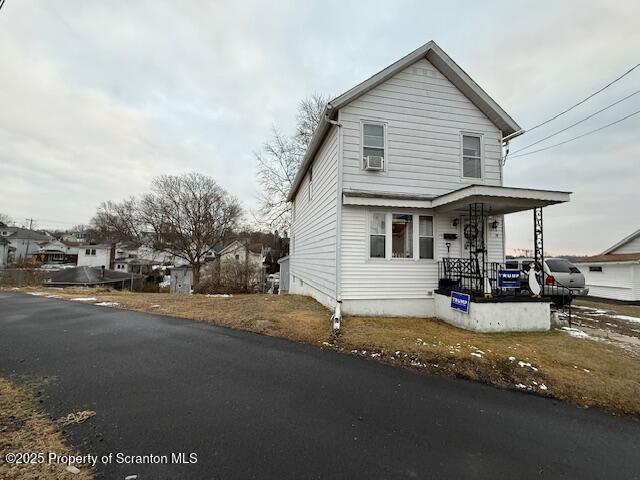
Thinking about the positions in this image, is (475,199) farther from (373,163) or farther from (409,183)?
(373,163)

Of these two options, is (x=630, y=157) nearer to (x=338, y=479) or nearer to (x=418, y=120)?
(x=418, y=120)

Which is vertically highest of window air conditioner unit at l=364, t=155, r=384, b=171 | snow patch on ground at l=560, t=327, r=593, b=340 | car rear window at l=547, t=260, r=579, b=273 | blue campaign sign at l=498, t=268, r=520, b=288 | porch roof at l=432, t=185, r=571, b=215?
window air conditioner unit at l=364, t=155, r=384, b=171

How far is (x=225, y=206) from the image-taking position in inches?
1406

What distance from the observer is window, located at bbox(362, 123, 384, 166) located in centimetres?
862

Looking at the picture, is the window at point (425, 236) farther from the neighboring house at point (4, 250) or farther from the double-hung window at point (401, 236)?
the neighboring house at point (4, 250)

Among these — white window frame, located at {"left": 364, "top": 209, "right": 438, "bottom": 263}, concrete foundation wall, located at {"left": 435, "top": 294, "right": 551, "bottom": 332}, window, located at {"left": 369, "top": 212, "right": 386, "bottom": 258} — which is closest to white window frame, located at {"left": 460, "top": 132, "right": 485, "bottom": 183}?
white window frame, located at {"left": 364, "top": 209, "right": 438, "bottom": 263}

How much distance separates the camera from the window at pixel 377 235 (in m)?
8.37

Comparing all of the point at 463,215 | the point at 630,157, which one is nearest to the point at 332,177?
the point at 463,215

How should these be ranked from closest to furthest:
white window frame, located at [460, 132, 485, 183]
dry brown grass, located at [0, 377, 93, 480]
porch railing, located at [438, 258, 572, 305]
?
1. dry brown grass, located at [0, 377, 93, 480]
2. porch railing, located at [438, 258, 572, 305]
3. white window frame, located at [460, 132, 485, 183]

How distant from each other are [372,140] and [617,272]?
21.3m

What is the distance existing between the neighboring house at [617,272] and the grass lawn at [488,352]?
17048 millimetres

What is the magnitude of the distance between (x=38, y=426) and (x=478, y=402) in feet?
16.4

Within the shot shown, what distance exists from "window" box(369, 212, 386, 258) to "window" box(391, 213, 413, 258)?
1.05 feet

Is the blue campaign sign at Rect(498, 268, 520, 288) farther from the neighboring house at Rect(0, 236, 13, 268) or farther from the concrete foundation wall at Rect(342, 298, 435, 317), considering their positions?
the neighboring house at Rect(0, 236, 13, 268)
